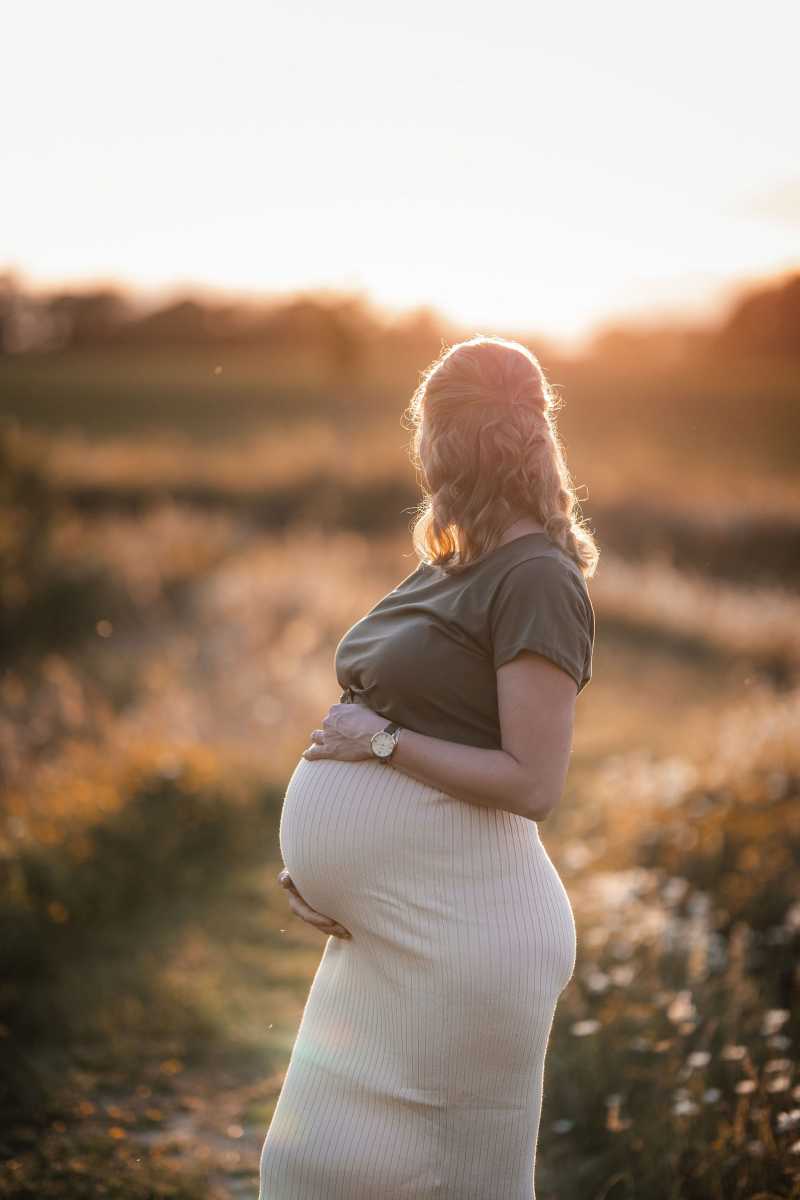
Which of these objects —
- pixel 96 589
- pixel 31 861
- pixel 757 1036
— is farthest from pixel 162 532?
pixel 757 1036

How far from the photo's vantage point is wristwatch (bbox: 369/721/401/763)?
7.44 feet

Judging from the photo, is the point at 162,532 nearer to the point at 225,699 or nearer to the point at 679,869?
the point at 225,699

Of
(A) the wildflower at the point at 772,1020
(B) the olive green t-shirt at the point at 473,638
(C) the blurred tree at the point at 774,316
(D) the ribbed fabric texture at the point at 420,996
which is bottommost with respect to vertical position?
(A) the wildflower at the point at 772,1020

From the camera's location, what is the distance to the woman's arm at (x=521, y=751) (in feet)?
6.92

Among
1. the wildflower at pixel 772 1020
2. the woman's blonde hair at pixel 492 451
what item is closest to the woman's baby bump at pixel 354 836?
the woman's blonde hair at pixel 492 451

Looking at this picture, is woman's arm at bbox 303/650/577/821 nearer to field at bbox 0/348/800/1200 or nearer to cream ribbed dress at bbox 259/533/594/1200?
cream ribbed dress at bbox 259/533/594/1200

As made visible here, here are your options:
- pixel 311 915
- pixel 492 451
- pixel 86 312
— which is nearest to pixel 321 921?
pixel 311 915

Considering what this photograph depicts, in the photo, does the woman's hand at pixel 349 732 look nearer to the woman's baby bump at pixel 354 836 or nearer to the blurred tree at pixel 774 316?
the woman's baby bump at pixel 354 836

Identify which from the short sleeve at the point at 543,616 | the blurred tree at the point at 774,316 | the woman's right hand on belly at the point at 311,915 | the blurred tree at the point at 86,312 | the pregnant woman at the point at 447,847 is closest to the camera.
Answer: the short sleeve at the point at 543,616

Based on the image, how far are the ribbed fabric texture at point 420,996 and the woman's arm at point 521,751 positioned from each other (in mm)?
140

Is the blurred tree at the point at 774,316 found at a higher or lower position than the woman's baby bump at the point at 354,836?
higher

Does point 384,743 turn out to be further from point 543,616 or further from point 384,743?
point 543,616

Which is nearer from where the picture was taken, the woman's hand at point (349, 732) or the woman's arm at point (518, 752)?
the woman's arm at point (518, 752)

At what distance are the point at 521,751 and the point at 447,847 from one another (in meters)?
0.33
